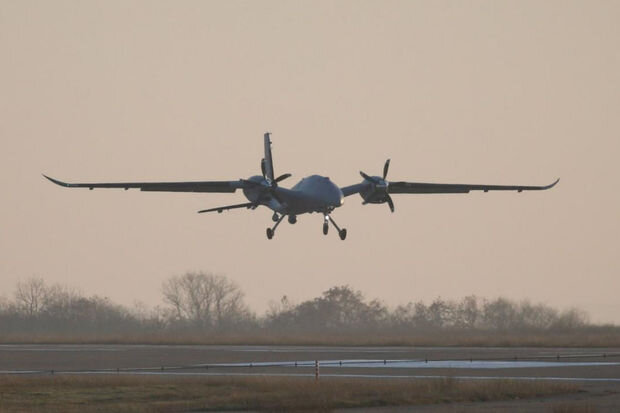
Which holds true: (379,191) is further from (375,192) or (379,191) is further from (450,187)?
(450,187)

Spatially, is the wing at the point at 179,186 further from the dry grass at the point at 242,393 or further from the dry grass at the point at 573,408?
the dry grass at the point at 573,408

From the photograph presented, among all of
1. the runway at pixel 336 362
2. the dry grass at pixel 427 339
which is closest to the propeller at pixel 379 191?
the runway at pixel 336 362

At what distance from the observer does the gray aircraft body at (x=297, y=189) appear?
5038 centimetres

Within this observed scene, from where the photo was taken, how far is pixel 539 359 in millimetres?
54562

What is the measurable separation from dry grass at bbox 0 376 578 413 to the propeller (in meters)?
14.2

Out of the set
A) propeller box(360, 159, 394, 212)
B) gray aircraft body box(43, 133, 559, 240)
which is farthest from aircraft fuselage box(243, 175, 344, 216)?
propeller box(360, 159, 394, 212)

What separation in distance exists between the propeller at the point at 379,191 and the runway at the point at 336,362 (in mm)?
7782

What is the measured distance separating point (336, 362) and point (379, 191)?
333 inches

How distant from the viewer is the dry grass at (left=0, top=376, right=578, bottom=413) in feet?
113

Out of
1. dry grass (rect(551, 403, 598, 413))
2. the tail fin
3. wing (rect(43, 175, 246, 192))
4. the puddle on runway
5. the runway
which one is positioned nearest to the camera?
dry grass (rect(551, 403, 598, 413))

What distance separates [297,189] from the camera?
51.4 meters

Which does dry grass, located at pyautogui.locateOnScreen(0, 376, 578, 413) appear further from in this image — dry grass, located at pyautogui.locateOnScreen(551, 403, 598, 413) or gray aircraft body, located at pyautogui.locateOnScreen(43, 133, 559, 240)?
gray aircraft body, located at pyautogui.locateOnScreen(43, 133, 559, 240)

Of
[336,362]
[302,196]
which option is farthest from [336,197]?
[336,362]

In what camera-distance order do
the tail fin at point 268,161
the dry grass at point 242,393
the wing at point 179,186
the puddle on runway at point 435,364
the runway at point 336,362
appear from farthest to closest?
1. the tail fin at point 268,161
2. the wing at point 179,186
3. the puddle on runway at point 435,364
4. the runway at point 336,362
5. the dry grass at point 242,393
